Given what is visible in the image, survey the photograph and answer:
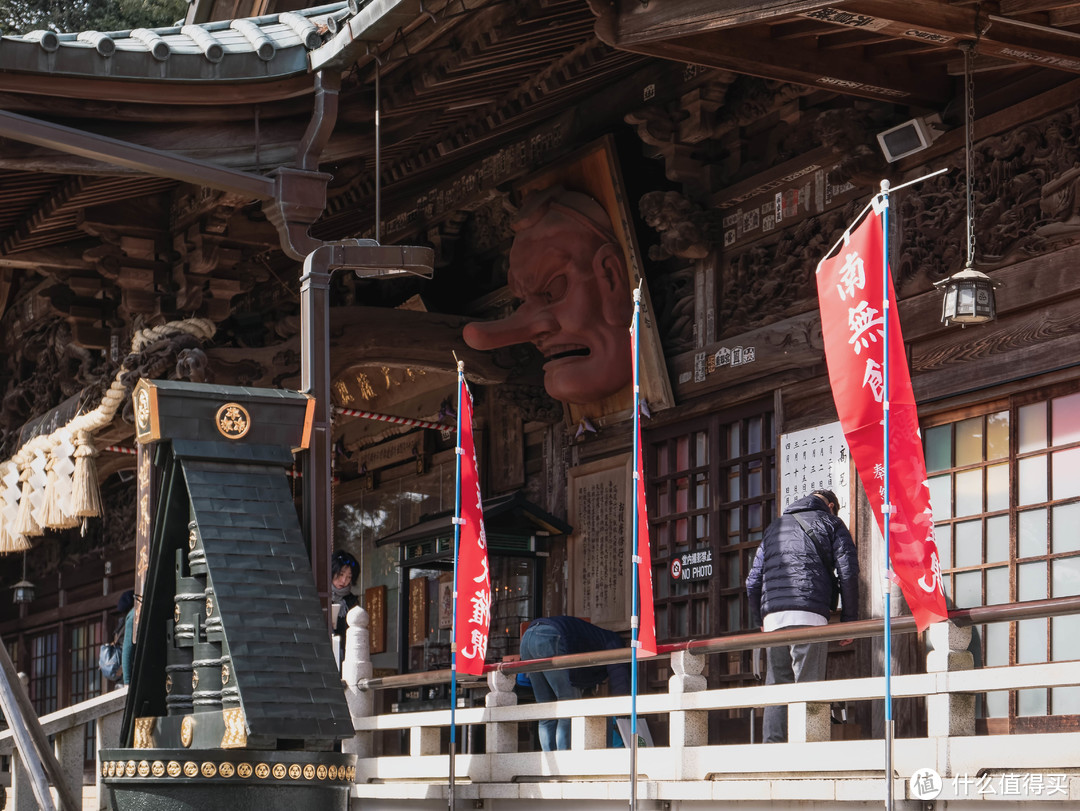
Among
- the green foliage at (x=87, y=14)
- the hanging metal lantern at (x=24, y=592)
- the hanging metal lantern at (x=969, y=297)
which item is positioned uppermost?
→ the green foliage at (x=87, y=14)

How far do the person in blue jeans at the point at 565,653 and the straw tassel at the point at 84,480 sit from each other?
4737mm

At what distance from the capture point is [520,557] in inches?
521

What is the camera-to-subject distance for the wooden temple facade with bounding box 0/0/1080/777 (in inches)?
361

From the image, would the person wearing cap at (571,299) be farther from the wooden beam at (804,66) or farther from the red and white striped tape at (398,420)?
the wooden beam at (804,66)

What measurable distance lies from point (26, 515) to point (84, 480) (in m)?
1.36

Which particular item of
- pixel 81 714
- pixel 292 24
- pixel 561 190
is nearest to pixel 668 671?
pixel 561 190

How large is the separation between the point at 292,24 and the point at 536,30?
1654 millimetres

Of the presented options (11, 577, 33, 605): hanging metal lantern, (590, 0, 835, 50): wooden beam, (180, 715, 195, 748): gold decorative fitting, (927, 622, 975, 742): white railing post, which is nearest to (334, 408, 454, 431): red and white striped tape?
(590, 0, 835, 50): wooden beam

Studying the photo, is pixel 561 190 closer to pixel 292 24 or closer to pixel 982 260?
pixel 292 24

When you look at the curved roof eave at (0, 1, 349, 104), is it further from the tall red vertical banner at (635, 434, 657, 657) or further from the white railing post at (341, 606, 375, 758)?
the tall red vertical banner at (635, 434, 657, 657)

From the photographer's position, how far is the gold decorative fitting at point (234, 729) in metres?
7.79

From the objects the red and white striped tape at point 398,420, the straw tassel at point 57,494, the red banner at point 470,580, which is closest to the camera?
the red banner at point 470,580

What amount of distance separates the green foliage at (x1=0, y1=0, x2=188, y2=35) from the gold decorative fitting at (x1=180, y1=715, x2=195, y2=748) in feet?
62.4

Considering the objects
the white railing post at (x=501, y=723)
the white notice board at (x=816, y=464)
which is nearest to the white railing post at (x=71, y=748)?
the white railing post at (x=501, y=723)
